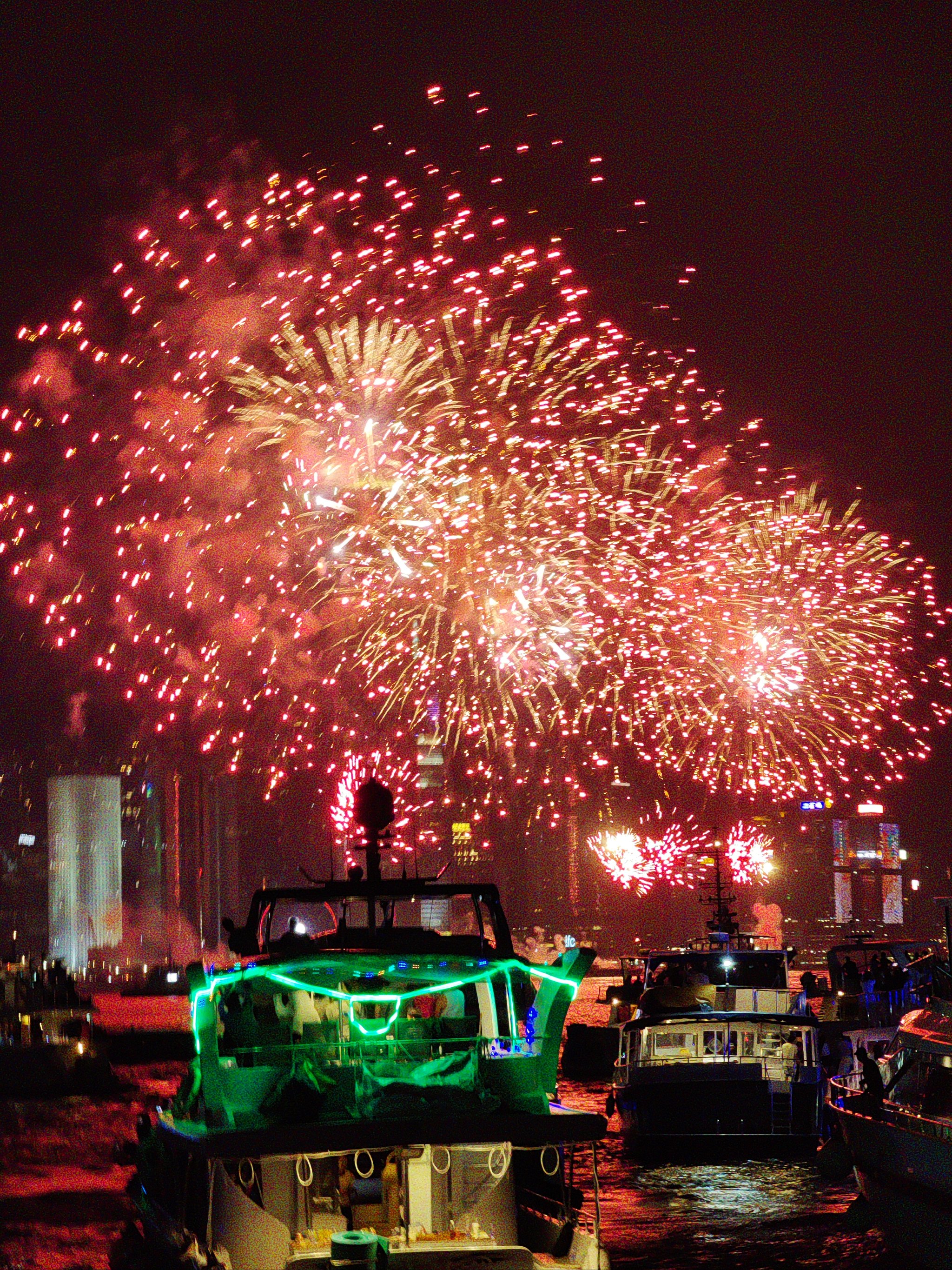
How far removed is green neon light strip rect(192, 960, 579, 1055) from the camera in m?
12.7

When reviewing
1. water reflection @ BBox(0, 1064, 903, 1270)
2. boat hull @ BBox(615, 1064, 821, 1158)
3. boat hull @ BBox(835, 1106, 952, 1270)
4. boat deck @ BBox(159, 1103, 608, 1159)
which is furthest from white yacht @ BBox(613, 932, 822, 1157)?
boat deck @ BBox(159, 1103, 608, 1159)

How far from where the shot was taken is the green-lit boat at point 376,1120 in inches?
477

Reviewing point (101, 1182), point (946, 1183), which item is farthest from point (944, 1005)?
point (101, 1182)

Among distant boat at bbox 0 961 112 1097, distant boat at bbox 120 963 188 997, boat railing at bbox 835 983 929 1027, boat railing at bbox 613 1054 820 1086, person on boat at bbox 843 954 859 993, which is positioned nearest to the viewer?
boat railing at bbox 613 1054 820 1086

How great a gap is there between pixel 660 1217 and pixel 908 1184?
709 cm

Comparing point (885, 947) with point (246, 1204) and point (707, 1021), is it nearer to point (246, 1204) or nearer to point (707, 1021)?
point (707, 1021)

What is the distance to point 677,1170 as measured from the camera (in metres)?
27.9

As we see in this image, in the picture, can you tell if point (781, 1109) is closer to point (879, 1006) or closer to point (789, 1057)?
point (789, 1057)

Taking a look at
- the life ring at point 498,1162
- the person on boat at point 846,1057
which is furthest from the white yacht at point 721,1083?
the life ring at point 498,1162

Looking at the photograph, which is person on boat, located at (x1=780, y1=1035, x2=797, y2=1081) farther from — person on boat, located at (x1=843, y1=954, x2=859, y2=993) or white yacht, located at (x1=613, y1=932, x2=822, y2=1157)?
person on boat, located at (x1=843, y1=954, x2=859, y2=993)

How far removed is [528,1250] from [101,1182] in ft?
72.7

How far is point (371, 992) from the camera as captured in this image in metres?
Result: 14.0

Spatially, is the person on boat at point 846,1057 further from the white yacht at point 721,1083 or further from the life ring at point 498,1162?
the life ring at point 498,1162

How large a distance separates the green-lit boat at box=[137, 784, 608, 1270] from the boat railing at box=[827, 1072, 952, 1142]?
523cm
